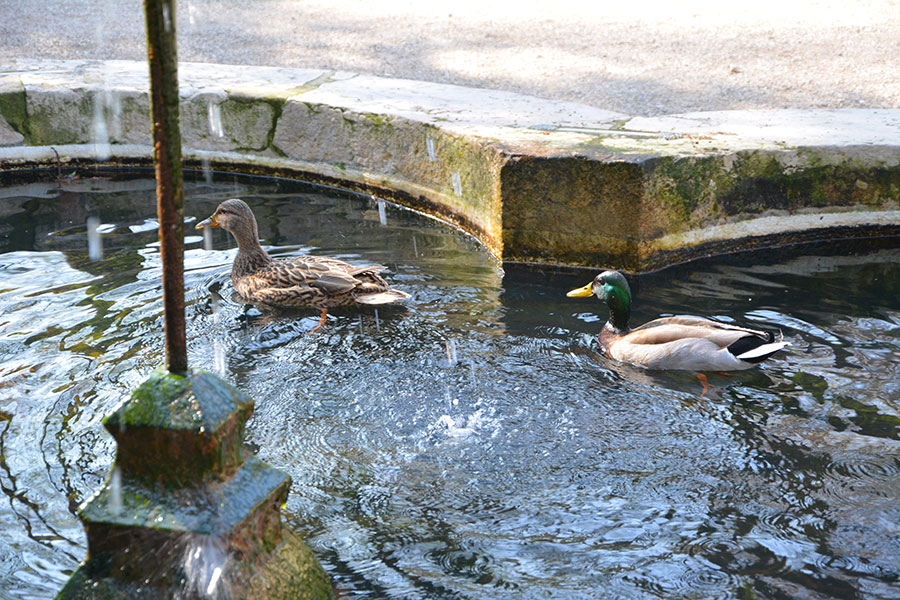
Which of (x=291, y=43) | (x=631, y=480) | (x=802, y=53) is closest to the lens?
(x=631, y=480)

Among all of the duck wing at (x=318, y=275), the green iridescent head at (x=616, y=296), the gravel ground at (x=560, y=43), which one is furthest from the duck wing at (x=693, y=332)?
the gravel ground at (x=560, y=43)

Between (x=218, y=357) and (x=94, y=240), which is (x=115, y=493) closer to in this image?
(x=218, y=357)

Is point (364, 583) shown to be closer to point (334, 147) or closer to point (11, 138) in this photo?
point (334, 147)

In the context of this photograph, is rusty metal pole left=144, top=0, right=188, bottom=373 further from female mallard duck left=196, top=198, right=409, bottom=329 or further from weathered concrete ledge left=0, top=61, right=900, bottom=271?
weathered concrete ledge left=0, top=61, right=900, bottom=271

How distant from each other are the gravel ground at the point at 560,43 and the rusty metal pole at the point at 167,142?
6.27 meters

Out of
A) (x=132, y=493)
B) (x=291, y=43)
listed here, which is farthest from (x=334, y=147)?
(x=132, y=493)

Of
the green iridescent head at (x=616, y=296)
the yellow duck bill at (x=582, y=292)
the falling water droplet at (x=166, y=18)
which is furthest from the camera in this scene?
the yellow duck bill at (x=582, y=292)

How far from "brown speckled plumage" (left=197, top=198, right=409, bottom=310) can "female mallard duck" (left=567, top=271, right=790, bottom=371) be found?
54.5 inches

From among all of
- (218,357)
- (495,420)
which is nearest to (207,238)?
(218,357)

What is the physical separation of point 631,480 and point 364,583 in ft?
4.06

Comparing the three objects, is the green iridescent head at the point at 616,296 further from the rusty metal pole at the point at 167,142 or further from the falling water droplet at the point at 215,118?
the falling water droplet at the point at 215,118

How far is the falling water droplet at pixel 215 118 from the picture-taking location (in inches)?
307

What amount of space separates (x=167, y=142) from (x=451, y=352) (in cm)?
309

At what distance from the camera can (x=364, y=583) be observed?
314cm
